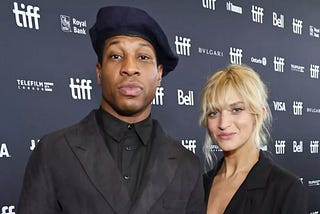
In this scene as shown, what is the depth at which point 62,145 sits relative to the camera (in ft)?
2.64

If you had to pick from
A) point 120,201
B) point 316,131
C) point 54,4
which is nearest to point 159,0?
point 54,4

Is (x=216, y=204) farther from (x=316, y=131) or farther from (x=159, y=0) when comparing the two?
(x=316, y=131)

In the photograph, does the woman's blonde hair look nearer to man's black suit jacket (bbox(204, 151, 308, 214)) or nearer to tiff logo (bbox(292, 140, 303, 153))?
man's black suit jacket (bbox(204, 151, 308, 214))

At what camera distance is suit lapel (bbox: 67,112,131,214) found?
2.57 feet

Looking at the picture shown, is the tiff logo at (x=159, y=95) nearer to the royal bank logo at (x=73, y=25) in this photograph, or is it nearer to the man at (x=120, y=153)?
the royal bank logo at (x=73, y=25)

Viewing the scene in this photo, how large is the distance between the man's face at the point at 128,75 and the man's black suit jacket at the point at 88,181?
89mm

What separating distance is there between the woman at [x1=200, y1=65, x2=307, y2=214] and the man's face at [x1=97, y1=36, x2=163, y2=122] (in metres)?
0.43

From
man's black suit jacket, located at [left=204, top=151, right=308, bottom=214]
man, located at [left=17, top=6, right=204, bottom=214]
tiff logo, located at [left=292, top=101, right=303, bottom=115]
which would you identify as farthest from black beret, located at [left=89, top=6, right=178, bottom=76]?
tiff logo, located at [left=292, top=101, right=303, bottom=115]

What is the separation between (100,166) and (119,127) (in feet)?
0.31

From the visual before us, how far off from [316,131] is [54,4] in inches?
89.8

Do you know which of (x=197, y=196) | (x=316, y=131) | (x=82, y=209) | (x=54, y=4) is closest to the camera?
(x=82, y=209)

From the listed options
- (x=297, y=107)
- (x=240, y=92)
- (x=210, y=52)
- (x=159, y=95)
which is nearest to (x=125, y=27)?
(x=240, y=92)

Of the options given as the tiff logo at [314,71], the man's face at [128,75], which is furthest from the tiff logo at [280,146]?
the man's face at [128,75]

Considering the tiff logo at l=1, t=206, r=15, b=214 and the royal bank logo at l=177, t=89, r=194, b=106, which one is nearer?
the tiff logo at l=1, t=206, r=15, b=214
